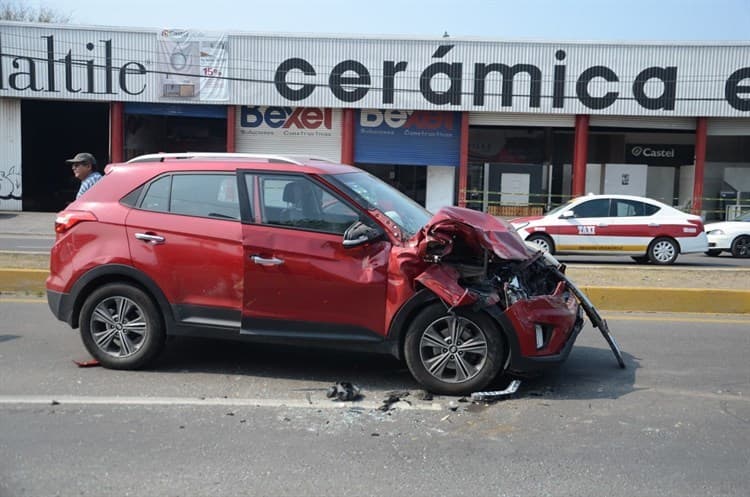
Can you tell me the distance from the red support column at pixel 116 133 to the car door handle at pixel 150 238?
2428 centimetres

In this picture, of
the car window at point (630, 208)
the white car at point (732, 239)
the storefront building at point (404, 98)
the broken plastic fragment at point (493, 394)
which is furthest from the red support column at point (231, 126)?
the broken plastic fragment at point (493, 394)

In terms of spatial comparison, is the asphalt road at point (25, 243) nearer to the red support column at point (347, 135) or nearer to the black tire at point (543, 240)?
the black tire at point (543, 240)

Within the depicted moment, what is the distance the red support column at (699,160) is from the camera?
1121 inches

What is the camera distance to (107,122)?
31828 millimetres

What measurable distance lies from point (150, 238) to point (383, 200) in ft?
6.21

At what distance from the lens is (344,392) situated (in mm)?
5371

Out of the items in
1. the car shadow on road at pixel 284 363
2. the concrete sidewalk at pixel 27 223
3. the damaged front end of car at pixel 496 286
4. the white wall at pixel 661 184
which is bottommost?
the concrete sidewalk at pixel 27 223

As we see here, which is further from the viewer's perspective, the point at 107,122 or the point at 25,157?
the point at 107,122

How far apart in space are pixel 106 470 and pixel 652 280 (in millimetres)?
8620

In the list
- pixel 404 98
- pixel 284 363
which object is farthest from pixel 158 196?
pixel 404 98

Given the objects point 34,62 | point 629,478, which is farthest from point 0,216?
point 629,478

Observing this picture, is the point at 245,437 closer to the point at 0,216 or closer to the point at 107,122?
the point at 0,216

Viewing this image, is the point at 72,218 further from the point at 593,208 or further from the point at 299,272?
the point at 593,208

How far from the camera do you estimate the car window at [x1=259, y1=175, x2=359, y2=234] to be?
557 cm
